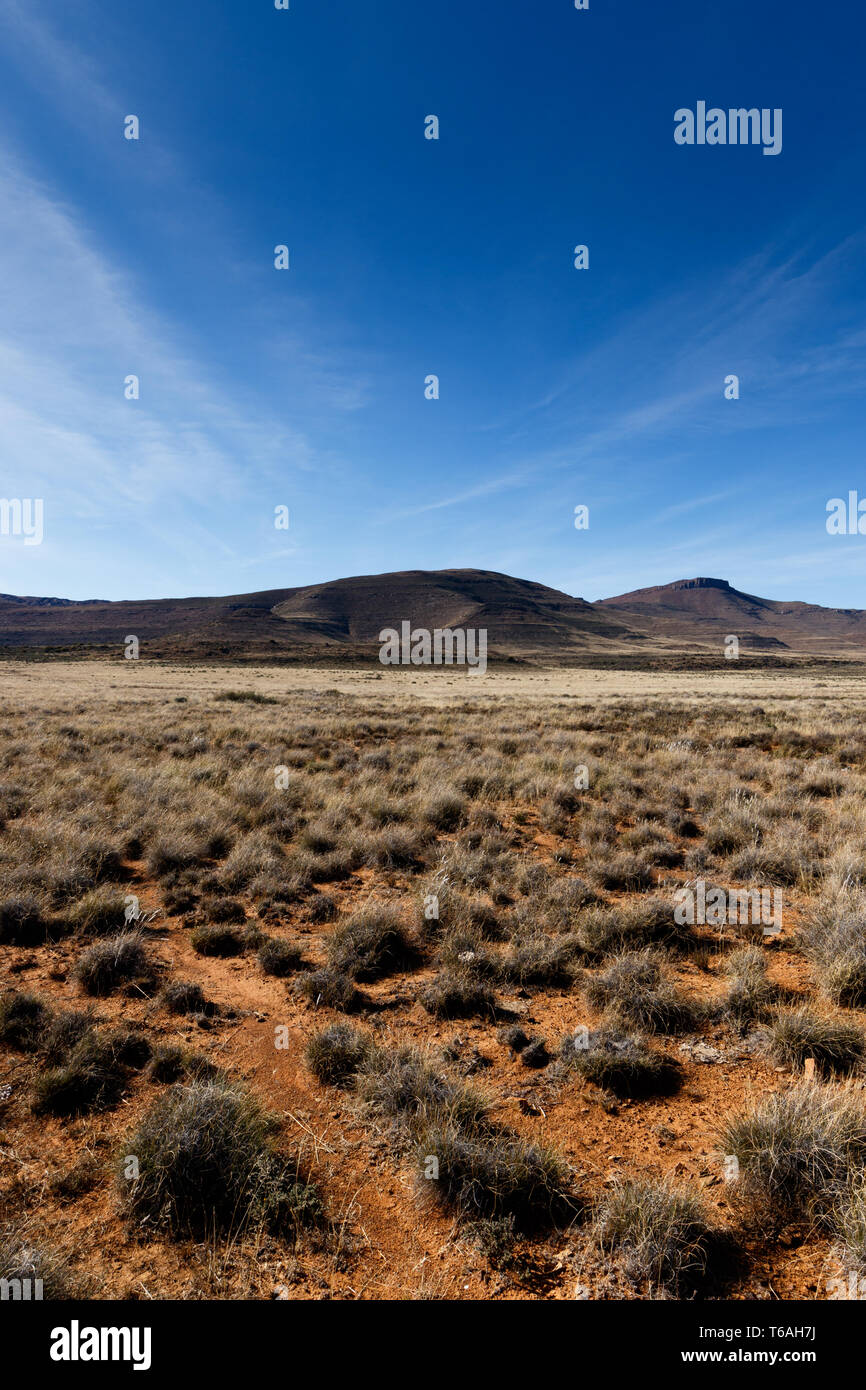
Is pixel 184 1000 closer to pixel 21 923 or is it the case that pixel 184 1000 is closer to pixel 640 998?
pixel 21 923

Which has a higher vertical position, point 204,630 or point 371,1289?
point 204,630

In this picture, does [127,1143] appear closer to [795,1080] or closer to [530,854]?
[795,1080]

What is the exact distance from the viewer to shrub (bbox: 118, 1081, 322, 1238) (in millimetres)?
2936

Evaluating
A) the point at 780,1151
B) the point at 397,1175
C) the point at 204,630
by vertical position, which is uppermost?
the point at 204,630

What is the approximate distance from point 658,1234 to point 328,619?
16657 centimetres

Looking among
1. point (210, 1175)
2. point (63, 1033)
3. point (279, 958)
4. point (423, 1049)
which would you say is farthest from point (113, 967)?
point (423, 1049)

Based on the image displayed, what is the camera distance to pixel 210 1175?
3096mm

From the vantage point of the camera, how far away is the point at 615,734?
18.8 metres

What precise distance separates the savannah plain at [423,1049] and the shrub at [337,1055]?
2 cm

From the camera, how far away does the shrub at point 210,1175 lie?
294 centimetres

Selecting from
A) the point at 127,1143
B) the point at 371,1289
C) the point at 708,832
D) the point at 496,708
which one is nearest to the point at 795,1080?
the point at 371,1289

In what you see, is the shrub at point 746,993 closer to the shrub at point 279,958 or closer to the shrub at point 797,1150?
the shrub at point 797,1150

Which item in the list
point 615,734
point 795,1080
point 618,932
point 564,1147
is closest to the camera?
point 564,1147

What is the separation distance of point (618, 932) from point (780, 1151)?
277 cm
